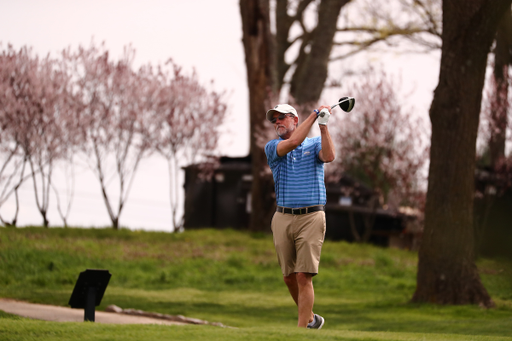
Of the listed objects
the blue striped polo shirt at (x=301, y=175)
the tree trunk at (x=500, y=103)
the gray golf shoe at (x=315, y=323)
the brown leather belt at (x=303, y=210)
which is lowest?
the gray golf shoe at (x=315, y=323)

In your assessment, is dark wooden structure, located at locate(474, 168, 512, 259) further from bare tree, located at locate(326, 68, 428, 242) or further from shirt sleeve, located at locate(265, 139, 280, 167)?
shirt sleeve, located at locate(265, 139, 280, 167)

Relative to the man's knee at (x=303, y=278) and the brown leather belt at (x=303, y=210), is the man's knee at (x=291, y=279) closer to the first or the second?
the man's knee at (x=303, y=278)

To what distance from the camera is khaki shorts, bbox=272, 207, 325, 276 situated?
6035 millimetres

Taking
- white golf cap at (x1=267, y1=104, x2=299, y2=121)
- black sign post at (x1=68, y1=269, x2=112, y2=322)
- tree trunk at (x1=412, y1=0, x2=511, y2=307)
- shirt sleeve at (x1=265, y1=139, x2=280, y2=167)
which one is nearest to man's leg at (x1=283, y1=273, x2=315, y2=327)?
shirt sleeve at (x1=265, y1=139, x2=280, y2=167)

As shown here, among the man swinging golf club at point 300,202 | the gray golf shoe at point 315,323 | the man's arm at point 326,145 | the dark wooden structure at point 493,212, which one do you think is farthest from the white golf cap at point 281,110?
the dark wooden structure at point 493,212

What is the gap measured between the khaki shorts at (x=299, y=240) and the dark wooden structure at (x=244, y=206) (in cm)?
2085

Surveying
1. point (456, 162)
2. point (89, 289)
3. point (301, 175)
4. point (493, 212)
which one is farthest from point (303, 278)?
point (493, 212)

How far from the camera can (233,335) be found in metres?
5.48

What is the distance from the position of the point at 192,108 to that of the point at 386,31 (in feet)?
25.6

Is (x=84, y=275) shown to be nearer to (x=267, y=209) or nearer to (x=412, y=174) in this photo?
(x=267, y=209)

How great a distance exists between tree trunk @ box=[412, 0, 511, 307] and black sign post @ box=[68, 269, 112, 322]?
570cm

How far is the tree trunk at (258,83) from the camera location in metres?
20.9

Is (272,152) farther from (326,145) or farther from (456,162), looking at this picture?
(456,162)

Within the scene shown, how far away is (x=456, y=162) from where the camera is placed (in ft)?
36.5
